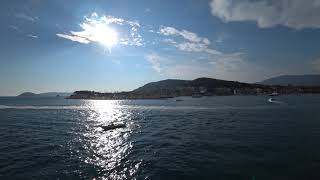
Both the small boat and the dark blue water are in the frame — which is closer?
the dark blue water

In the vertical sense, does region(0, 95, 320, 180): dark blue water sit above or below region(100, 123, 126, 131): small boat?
below

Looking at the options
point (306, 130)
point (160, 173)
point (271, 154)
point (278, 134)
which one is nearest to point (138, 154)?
point (160, 173)

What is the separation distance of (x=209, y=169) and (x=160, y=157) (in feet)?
26.5

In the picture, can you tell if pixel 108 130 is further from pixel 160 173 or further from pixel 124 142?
pixel 160 173

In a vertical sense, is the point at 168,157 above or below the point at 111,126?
below

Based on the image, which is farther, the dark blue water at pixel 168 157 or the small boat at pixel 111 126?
the small boat at pixel 111 126

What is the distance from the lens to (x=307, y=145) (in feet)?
133

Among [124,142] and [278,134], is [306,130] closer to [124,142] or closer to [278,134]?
[278,134]

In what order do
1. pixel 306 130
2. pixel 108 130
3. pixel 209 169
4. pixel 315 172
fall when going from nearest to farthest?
pixel 315 172, pixel 209 169, pixel 306 130, pixel 108 130

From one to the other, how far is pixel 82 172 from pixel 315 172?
24.6 metres

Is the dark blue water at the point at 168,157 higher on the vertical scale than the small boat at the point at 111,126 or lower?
lower

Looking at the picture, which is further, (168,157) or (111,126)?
(111,126)

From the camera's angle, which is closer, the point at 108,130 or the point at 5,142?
the point at 5,142

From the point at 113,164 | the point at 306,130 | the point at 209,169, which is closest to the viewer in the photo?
the point at 209,169
